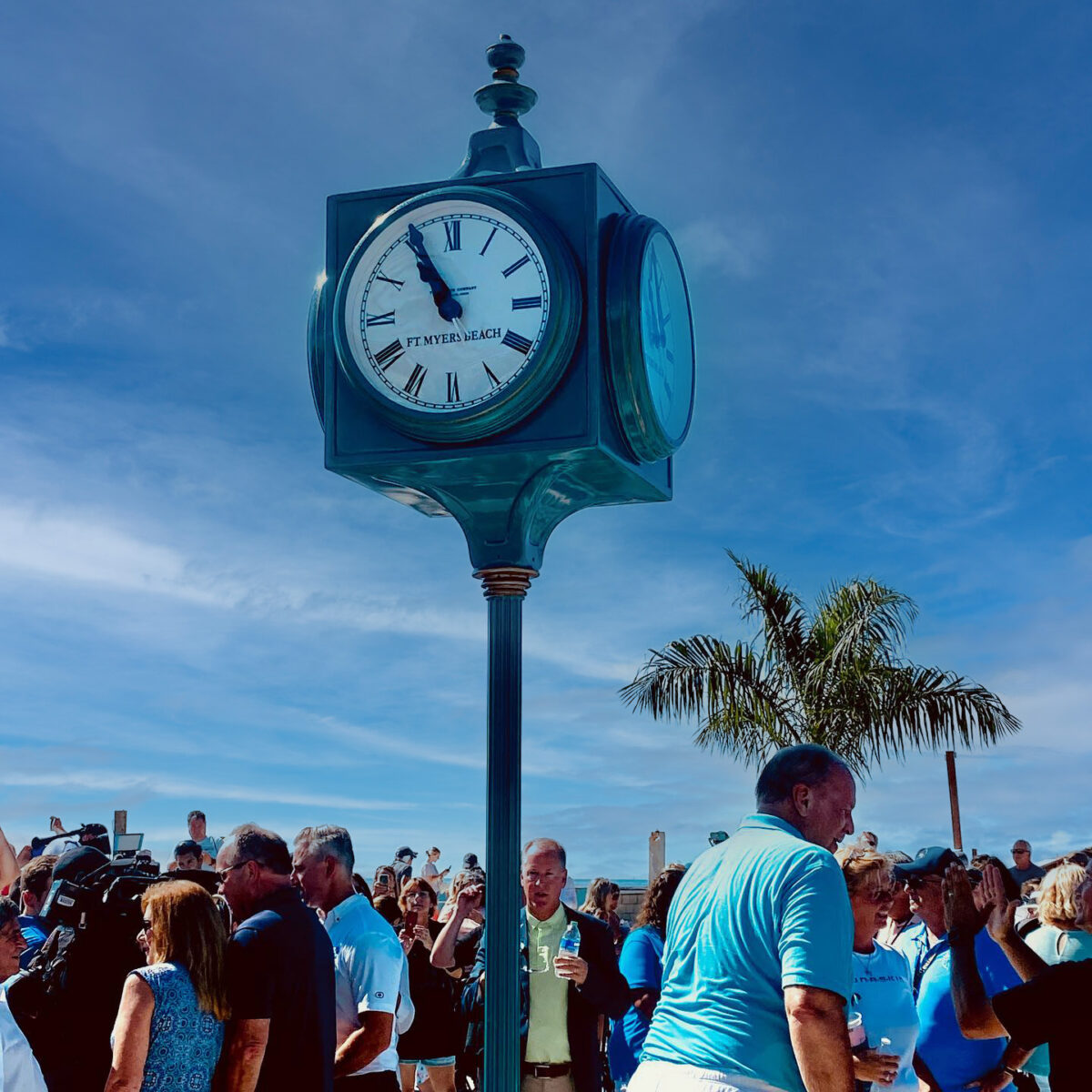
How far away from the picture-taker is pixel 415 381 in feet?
15.4

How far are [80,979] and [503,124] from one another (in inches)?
134

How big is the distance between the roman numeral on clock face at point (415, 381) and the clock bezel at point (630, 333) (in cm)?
62

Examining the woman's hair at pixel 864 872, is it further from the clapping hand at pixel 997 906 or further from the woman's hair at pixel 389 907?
the woman's hair at pixel 389 907

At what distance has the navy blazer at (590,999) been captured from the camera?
19.9ft

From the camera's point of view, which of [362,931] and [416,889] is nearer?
[362,931]

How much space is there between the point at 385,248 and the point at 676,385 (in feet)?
3.85

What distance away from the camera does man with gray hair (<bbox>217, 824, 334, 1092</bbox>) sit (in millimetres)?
4441

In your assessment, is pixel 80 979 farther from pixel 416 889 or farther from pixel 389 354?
pixel 416 889

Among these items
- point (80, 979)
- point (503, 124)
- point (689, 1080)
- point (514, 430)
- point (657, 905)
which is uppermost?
point (503, 124)

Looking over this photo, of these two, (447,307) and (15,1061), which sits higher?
(447,307)

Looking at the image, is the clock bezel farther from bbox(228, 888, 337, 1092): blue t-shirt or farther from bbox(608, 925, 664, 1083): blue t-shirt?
bbox(608, 925, 664, 1083): blue t-shirt

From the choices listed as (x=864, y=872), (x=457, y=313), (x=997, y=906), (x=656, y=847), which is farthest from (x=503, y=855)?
(x=656, y=847)

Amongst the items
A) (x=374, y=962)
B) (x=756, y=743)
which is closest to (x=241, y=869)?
(x=374, y=962)

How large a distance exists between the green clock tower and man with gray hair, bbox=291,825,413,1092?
2.84 feet
